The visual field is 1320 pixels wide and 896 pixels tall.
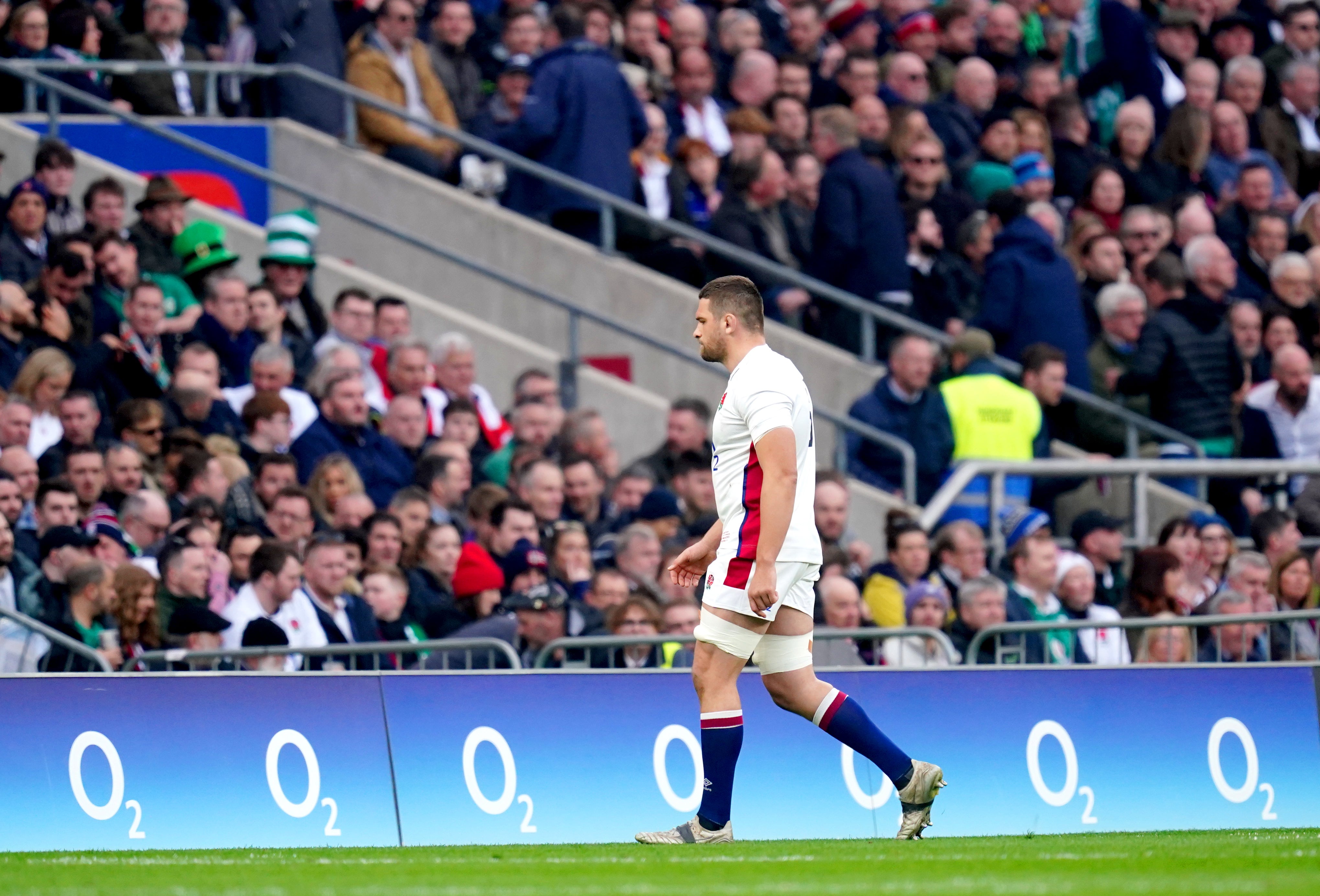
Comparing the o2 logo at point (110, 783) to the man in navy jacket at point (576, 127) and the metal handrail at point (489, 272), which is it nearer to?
the metal handrail at point (489, 272)

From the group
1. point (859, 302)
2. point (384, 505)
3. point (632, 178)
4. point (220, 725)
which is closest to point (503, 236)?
point (632, 178)

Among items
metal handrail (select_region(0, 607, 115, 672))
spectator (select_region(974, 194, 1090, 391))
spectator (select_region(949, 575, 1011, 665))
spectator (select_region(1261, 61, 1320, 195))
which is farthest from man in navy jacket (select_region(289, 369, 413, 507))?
spectator (select_region(1261, 61, 1320, 195))

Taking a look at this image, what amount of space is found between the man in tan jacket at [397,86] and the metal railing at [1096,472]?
5073mm

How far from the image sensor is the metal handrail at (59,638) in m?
10.5

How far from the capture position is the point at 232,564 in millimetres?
12086

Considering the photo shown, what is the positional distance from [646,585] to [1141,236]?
7.15 m

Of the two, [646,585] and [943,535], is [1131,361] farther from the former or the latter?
[646,585]

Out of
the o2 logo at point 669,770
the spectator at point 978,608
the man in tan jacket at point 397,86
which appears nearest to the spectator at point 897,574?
the spectator at point 978,608

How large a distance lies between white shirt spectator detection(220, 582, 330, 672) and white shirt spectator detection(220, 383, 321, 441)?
→ 2072 mm

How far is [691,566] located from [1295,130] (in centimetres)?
1359

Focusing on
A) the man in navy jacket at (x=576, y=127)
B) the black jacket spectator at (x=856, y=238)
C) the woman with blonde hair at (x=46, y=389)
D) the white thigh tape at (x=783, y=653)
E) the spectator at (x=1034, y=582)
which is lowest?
the white thigh tape at (x=783, y=653)

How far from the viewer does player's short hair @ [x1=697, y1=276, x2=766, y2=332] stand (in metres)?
8.84

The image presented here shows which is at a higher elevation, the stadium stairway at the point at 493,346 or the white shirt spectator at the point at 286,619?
the stadium stairway at the point at 493,346

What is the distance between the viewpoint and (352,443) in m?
13.9
